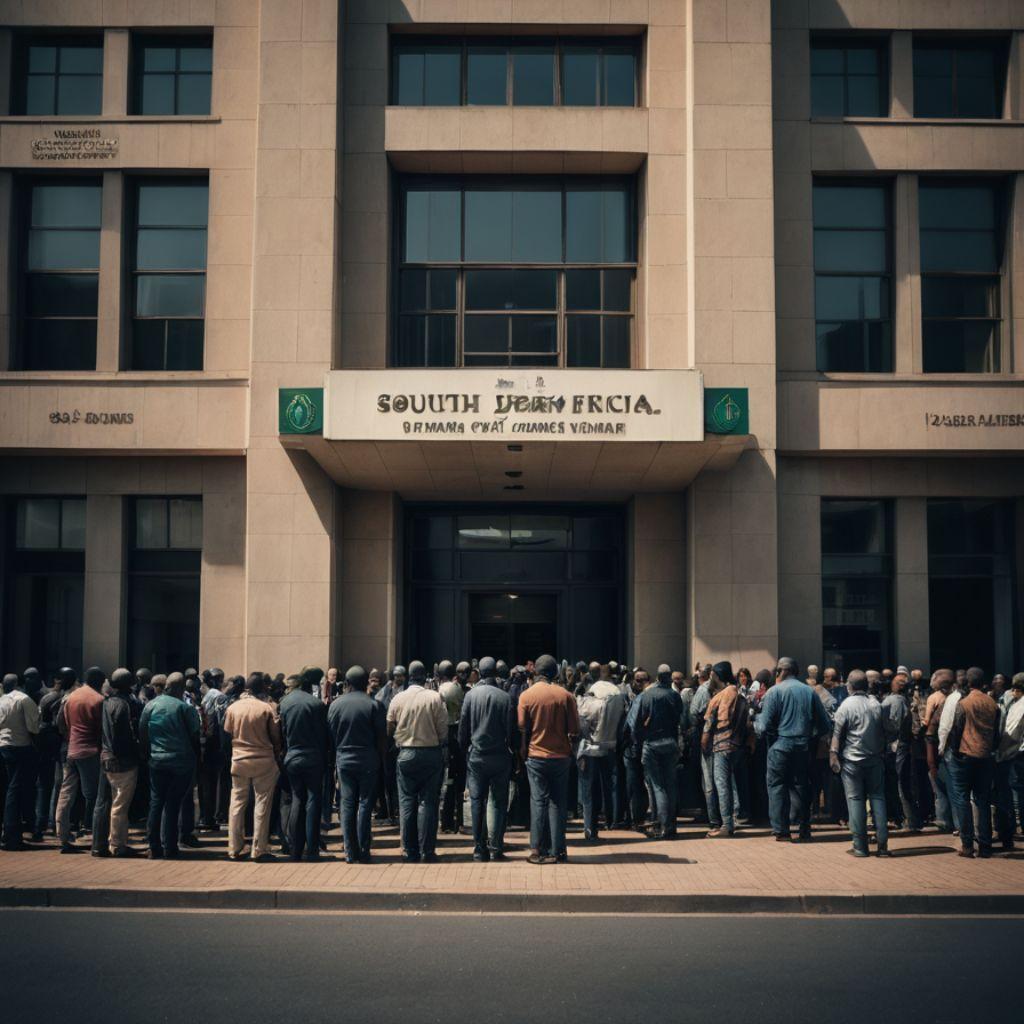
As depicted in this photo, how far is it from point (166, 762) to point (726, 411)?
10324 mm

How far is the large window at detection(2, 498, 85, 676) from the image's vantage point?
21359 mm

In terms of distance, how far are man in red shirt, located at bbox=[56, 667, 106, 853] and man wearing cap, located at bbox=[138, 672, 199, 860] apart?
57cm

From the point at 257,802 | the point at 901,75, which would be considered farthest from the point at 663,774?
the point at 901,75

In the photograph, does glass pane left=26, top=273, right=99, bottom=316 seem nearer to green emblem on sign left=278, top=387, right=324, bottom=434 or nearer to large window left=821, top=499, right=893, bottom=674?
green emblem on sign left=278, top=387, right=324, bottom=434

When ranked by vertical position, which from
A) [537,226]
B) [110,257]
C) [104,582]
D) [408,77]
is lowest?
[104,582]

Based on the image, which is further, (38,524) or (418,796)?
(38,524)

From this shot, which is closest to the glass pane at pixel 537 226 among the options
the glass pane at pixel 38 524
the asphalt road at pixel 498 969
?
the glass pane at pixel 38 524

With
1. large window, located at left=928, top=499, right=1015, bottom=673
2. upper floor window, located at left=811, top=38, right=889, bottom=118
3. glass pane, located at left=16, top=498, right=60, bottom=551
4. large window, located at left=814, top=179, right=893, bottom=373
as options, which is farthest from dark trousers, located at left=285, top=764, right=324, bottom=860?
upper floor window, located at left=811, top=38, right=889, bottom=118

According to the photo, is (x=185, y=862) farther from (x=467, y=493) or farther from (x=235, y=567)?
(x=467, y=493)

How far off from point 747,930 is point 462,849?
434 centimetres

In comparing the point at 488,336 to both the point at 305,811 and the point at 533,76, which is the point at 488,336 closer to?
the point at 533,76

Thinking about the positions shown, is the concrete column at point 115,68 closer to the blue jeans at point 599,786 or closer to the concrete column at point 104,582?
the concrete column at point 104,582

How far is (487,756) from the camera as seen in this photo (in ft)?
39.5

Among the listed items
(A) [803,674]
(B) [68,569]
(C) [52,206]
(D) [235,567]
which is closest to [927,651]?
(A) [803,674]
